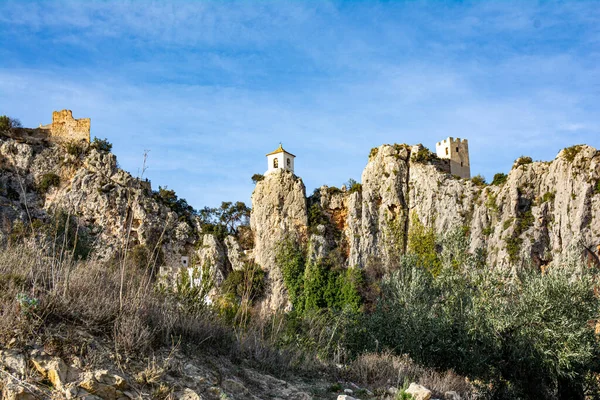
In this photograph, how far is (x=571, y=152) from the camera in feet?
112

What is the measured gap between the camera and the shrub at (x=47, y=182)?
43.5 metres

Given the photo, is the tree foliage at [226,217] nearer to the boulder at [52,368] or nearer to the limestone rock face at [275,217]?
the limestone rock face at [275,217]

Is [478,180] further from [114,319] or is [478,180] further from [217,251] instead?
[114,319]

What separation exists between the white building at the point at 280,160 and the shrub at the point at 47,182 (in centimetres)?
1661

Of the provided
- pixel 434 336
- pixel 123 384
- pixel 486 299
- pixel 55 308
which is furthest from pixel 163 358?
pixel 486 299

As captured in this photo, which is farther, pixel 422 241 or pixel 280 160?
pixel 280 160

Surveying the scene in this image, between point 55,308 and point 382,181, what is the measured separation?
3739 centimetres

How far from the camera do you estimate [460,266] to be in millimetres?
16750

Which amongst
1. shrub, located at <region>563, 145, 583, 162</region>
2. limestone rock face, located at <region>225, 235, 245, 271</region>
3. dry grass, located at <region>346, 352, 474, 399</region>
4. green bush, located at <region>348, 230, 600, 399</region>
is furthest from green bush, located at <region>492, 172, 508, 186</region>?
dry grass, located at <region>346, 352, 474, 399</region>

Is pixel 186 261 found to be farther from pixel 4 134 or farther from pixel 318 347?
pixel 318 347

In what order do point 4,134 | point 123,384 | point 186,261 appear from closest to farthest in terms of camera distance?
point 123,384 < point 186,261 < point 4,134

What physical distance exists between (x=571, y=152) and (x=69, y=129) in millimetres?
38228

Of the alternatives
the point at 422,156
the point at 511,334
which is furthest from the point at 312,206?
the point at 511,334

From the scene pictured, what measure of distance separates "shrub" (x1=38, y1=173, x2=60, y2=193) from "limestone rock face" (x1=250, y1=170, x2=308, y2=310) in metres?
15.4
